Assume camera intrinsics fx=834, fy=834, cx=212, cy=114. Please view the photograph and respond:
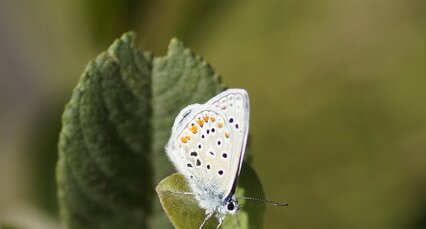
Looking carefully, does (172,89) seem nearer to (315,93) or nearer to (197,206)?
(197,206)

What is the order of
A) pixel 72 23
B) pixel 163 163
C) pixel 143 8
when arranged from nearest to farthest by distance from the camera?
pixel 163 163 < pixel 143 8 < pixel 72 23

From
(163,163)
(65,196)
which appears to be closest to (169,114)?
(163,163)

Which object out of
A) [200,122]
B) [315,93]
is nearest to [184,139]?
[200,122]

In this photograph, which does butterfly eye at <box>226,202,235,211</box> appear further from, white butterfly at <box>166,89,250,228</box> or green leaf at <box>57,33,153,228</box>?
green leaf at <box>57,33,153,228</box>

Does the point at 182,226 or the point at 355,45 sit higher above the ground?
the point at 355,45

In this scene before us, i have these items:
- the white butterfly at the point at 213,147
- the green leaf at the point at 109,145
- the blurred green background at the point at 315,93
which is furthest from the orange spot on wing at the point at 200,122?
the blurred green background at the point at 315,93

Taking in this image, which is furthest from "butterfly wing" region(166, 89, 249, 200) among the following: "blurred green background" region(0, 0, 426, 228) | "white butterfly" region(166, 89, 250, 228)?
"blurred green background" region(0, 0, 426, 228)

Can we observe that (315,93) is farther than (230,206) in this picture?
Yes

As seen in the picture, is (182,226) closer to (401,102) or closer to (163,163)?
(163,163)
